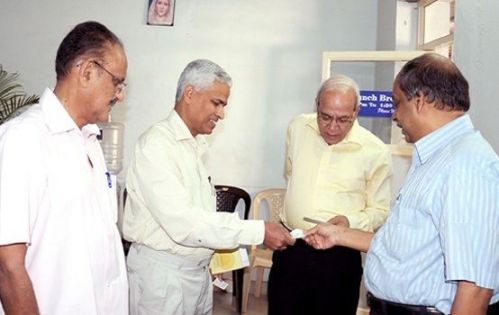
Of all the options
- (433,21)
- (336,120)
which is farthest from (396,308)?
(433,21)

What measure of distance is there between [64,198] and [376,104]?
2988 millimetres

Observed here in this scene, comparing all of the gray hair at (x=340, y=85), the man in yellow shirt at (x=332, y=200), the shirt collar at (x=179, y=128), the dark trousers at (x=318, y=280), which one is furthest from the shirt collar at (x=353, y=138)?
the shirt collar at (x=179, y=128)

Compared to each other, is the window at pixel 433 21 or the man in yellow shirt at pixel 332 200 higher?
the window at pixel 433 21

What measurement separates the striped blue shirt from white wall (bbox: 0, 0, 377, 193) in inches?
125

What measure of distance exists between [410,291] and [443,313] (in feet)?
0.34

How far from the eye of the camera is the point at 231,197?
462 cm

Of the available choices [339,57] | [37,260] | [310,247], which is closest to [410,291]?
[310,247]

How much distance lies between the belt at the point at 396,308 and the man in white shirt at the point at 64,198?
0.81 meters

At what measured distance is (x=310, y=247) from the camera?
7.25 ft

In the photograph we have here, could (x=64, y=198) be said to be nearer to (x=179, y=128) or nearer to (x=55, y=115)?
(x=55, y=115)

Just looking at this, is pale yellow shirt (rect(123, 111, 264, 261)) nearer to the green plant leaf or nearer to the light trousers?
the light trousers

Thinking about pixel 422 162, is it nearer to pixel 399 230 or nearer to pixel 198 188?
pixel 399 230

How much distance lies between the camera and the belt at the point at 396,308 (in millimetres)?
1472

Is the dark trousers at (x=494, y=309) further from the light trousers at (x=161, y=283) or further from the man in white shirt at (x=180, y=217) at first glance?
the light trousers at (x=161, y=283)
